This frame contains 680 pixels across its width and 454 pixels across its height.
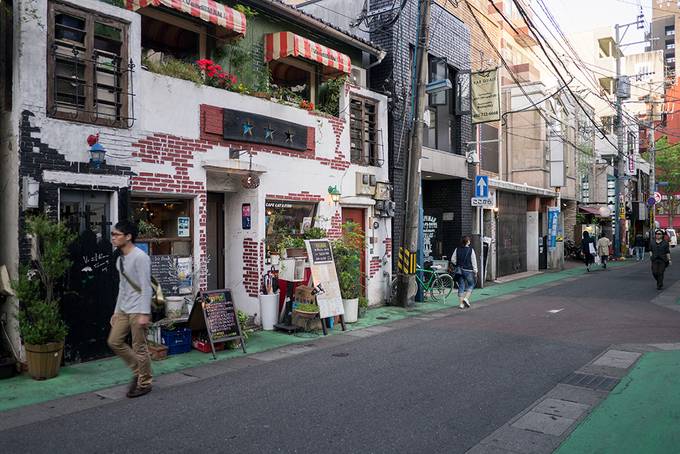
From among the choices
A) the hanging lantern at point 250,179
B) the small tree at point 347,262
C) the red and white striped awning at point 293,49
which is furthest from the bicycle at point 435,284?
the red and white striped awning at point 293,49

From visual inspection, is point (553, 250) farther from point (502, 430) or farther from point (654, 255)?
point (502, 430)

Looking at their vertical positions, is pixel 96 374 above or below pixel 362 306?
below

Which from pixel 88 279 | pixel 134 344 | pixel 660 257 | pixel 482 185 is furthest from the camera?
pixel 482 185

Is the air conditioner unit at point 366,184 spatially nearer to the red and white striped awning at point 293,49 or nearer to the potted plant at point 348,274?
the potted plant at point 348,274

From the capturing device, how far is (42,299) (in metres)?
7.07

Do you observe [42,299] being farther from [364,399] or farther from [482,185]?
[482,185]


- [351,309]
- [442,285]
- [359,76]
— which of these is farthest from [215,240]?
[442,285]

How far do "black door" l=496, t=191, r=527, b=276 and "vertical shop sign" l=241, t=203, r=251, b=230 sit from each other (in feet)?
44.2

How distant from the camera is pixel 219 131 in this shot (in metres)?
9.61

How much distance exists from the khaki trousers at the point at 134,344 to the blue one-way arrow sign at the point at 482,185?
43.1 ft

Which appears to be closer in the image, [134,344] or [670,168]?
[134,344]

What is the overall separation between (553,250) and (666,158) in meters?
33.9

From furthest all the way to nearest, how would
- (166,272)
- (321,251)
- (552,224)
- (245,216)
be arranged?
1. (552,224)
2. (245,216)
3. (321,251)
4. (166,272)

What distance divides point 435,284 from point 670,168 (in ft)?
154
